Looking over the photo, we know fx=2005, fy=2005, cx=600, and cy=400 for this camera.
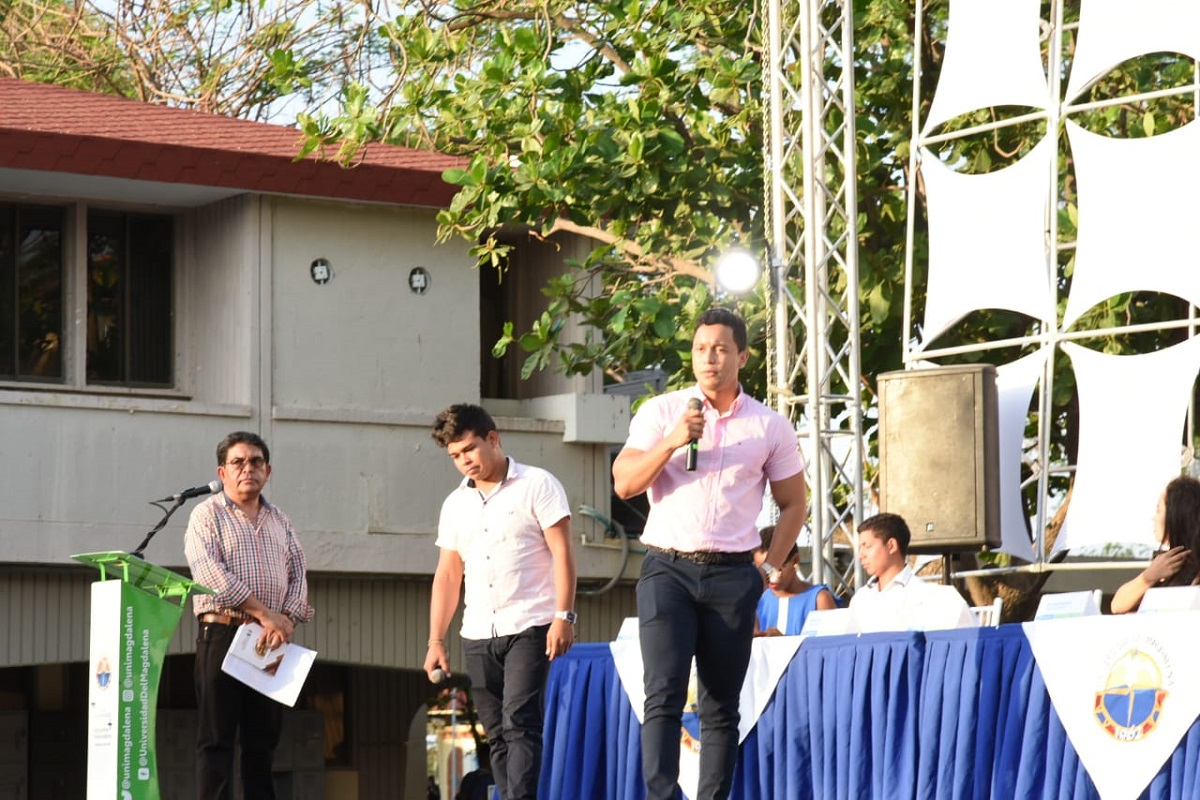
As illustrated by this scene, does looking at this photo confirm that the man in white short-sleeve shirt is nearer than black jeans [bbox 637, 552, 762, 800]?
No

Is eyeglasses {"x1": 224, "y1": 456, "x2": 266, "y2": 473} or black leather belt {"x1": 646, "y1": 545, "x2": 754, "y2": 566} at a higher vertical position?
eyeglasses {"x1": 224, "y1": 456, "x2": 266, "y2": 473}

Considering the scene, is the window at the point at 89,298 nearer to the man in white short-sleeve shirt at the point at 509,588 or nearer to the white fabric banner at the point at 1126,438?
the white fabric banner at the point at 1126,438

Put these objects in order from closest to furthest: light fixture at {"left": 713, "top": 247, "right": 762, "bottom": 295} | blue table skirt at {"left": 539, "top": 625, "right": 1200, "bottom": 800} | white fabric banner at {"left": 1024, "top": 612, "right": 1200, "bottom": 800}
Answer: white fabric banner at {"left": 1024, "top": 612, "right": 1200, "bottom": 800}
blue table skirt at {"left": 539, "top": 625, "right": 1200, "bottom": 800}
light fixture at {"left": 713, "top": 247, "right": 762, "bottom": 295}

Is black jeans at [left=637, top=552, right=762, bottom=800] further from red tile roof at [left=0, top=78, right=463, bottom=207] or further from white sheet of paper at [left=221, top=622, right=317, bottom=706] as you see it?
red tile roof at [left=0, top=78, right=463, bottom=207]

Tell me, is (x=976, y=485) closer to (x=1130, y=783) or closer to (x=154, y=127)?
(x=1130, y=783)

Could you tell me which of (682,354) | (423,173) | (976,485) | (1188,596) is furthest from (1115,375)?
(423,173)

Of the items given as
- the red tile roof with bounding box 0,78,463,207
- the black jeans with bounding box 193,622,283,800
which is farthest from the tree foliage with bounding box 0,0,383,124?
the black jeans with bounding box 193,622,283,800

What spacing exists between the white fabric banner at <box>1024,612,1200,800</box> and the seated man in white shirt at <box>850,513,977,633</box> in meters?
0.77

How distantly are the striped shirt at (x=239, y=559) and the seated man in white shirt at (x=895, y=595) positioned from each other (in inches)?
93.2

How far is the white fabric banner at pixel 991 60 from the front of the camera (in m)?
11.6

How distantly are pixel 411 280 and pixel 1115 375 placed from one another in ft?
18.1

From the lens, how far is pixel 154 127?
14.0 meters

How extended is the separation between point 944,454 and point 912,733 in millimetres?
3495

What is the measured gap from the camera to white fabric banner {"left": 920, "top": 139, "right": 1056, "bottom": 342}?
11.5 metres
